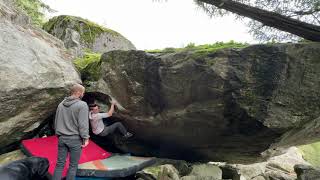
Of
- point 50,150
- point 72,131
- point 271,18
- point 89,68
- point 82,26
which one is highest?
point 271,18

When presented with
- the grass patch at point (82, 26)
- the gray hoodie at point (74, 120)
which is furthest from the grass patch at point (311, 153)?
the gray hoodie at point (74, 120)

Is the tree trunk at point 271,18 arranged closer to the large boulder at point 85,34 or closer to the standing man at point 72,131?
the standing man at point 72,131

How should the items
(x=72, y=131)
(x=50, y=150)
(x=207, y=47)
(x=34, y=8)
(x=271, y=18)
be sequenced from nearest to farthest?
(x=271, y=18) → (x=72, y=131) → (x=207, y=47) → (x=50, y=150) → (x=34, y=8)

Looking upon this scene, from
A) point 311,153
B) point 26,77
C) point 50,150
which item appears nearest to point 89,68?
point 26,77

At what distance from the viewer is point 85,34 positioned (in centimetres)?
1297

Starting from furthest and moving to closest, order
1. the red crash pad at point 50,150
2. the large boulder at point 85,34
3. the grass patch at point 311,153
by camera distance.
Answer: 1. the grass patch at point 311,153
2. the large boulder at point 85,34
3. the red crash pad at point 50,150

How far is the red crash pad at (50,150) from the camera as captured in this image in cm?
857

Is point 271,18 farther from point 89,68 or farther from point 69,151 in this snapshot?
point 89,68

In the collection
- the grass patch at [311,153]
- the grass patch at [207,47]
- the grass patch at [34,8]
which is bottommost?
the grass patch at [311,153]

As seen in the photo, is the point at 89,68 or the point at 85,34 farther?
the point at 85,34

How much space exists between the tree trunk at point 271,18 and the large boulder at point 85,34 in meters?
6.38

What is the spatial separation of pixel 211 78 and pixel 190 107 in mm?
922

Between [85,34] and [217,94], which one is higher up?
[85,34]

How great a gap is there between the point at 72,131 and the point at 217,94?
10.1 feet
